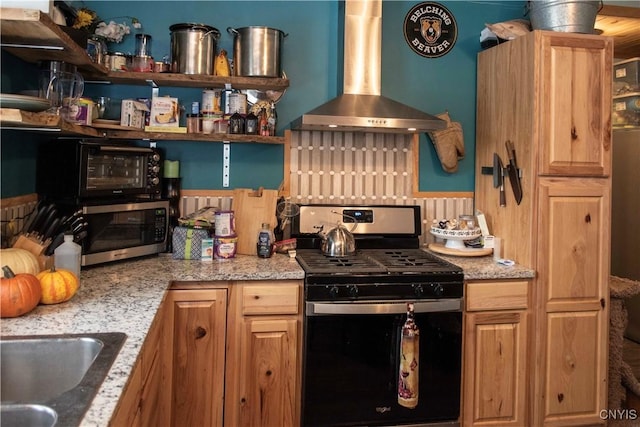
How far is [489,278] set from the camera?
251 centimetres

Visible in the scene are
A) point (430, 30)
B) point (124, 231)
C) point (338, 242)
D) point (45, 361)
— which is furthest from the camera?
point (430, 30)

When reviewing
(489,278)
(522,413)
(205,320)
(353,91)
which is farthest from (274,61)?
(522,413)

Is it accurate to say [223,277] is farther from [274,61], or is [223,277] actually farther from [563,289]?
[563,289]

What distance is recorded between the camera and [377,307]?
2.35 metres

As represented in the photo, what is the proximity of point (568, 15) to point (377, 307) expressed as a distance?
1769 millimetres

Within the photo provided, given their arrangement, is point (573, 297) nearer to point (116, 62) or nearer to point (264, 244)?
point (264, 244)

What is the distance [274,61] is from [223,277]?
3.68 ft

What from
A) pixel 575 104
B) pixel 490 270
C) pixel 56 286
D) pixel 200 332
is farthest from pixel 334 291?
pixel 575 104

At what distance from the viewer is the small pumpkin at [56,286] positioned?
1.75 m

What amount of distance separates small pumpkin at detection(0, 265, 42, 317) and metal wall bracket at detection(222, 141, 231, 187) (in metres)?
1.39

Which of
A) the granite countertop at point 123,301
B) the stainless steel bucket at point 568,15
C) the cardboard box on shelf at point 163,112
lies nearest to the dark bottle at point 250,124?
the cardboard box on shelf at point 163,112

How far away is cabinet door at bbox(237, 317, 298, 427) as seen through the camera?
236 cm

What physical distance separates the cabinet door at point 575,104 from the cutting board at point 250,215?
1.40m

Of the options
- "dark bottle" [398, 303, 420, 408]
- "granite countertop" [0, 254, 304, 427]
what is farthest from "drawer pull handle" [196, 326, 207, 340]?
"dark bottle" [398, 303, 420, 408]
